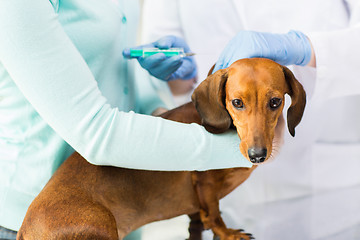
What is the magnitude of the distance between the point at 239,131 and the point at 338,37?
39 cm

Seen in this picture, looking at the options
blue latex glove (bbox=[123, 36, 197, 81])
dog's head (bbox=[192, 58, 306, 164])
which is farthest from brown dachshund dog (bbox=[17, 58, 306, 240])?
blue latex glove (bbox=[123, 36, 197, 81])

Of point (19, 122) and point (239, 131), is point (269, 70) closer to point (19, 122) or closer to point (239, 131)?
point (239, 131)

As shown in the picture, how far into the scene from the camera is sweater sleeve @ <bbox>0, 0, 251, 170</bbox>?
0.64 metres

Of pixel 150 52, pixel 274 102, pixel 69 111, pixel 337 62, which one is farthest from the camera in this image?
pixel 150 52

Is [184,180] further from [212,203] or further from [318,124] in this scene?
[318,124]

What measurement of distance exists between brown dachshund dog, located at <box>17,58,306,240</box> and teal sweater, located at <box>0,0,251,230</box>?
74 millimetres

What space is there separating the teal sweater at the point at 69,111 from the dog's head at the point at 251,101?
0.17ft

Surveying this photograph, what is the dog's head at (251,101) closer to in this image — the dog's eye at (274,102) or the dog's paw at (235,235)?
the dog's eye at (274,102)

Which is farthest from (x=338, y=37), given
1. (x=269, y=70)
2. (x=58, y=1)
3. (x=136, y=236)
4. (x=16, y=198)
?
(x=16, y=198)

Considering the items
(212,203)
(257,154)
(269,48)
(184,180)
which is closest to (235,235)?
(212,203)

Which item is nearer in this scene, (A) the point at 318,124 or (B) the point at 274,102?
(B) the point at 274,102

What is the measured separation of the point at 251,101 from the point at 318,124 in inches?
11.9

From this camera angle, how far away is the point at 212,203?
997 millimetres

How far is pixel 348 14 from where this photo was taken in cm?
104
